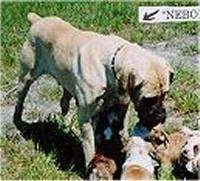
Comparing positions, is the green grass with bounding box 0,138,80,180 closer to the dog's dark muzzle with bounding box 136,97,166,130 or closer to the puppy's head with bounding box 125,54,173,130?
the dog's dark muzzle with bounding box 136,97,166,130

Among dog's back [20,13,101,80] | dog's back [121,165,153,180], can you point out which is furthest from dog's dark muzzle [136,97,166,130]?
dog's back [20,13,101,80]

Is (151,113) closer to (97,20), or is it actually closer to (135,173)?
(135,173)

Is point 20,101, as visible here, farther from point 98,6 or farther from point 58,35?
point 98,6

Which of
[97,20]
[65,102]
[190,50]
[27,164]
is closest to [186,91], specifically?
[190,50]

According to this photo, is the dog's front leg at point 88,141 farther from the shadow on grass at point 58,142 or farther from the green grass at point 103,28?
the green grass at point 103,28

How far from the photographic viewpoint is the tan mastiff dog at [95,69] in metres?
4.76

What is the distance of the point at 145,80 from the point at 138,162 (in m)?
0.53

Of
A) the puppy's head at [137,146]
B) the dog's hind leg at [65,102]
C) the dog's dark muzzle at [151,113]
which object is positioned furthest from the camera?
the dog's hind leg at [65,102]

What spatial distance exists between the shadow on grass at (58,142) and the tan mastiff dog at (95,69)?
1.07ft

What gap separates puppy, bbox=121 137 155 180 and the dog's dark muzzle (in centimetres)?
17

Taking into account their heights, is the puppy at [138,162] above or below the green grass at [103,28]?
below

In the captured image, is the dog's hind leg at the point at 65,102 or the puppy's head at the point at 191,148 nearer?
the puppy's head at the point at 191,148

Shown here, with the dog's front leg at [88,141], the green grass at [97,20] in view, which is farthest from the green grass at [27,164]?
the green grass at [97,20]

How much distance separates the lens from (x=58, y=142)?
5.78 meters
